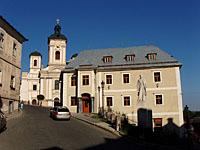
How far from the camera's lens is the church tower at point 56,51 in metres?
63.8

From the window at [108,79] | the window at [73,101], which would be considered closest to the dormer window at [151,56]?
the window at [108,79]

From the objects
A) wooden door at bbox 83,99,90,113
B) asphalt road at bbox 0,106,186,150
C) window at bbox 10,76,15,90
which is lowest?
asphalt road at bbox 0,106,186,150

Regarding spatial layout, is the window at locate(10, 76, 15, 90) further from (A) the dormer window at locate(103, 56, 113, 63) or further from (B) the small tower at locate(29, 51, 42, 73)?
(B) the small tower at locate(29, 51, 42, 73)

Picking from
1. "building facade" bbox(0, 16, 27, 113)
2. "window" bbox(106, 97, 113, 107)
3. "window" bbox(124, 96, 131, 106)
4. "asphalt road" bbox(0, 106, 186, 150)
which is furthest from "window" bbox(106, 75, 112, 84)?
"asphalt road" bbox(0, 106, 186, 150)

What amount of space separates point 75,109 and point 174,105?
14366mm

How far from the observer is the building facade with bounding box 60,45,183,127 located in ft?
123

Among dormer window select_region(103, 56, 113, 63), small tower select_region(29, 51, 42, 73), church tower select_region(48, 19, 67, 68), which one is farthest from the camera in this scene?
small tower select_region(29, 51, 42, 73)

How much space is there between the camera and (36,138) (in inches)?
672

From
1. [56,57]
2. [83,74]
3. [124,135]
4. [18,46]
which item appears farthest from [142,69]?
[56,57]

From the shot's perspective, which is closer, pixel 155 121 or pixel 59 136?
pixel 59 136

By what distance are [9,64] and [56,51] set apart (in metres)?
34.3

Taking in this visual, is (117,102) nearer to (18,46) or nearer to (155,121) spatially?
(155,121)

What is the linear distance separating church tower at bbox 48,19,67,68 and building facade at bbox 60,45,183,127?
21751 millimetres

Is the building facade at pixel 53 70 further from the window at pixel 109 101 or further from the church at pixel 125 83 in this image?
the window at pixel 109 101
